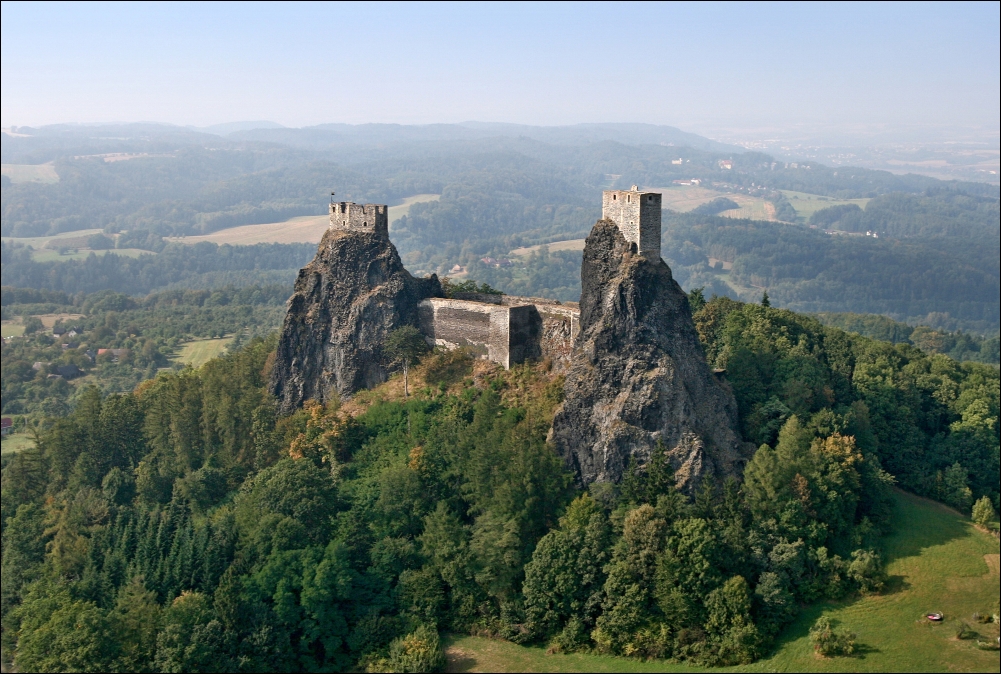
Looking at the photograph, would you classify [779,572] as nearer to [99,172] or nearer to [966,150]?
[966,150]

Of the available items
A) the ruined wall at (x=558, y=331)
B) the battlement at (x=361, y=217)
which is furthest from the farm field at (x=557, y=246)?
the ruined wall at (x=558, y=331)

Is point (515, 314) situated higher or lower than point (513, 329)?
higher

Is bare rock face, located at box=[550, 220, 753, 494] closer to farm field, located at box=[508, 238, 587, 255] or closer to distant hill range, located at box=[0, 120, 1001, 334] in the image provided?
distant hill range, located at box=[0, 120, 1001, 334]

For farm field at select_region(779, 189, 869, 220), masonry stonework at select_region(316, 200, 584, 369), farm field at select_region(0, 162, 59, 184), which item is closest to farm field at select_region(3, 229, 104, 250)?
farm field at select_region(0, 162, 59, 184)

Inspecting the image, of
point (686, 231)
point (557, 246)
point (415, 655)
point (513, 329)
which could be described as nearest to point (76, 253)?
point (513, 329)

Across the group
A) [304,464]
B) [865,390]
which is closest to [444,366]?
[304,464]

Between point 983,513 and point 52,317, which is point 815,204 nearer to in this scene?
point 52,317

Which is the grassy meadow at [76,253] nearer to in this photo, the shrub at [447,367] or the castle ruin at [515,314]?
the castle ruin at [515,314]
